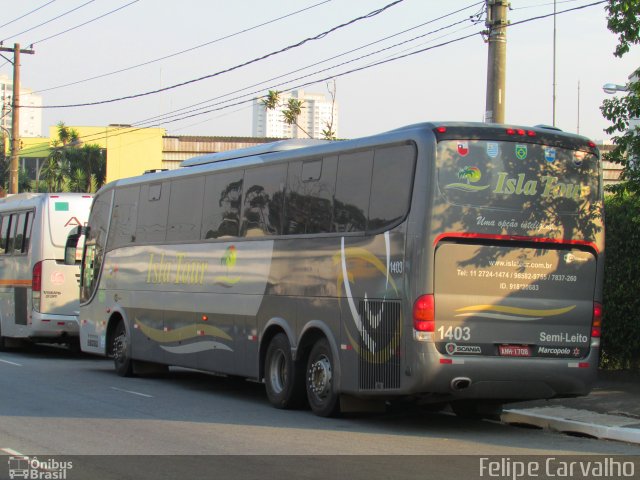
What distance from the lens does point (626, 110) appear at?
1463 cm

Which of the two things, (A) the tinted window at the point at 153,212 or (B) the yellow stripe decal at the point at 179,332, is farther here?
(A) the tinted window at the point at 153,212

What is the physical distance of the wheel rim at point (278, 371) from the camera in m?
14.8

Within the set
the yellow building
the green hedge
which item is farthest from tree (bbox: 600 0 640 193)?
the yellow building

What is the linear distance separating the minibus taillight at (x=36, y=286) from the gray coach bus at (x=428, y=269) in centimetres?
965

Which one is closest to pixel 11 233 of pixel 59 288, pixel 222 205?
pixel 59 288

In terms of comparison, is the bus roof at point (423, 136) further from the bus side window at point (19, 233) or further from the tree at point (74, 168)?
the tree at point (74, 168)

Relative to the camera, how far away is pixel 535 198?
12633mm

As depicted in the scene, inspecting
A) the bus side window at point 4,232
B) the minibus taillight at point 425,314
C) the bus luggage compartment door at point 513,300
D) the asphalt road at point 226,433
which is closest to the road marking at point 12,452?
the asphalt road at point 226,433

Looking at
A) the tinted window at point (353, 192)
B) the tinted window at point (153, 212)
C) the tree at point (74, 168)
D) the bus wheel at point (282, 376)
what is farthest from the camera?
the tree at point (74, 168)

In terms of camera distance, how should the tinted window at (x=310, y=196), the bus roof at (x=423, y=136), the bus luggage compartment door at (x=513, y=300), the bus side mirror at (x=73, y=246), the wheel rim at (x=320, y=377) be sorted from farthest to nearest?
the bus side mirror at (x=73, y=246) → the tinted window at (x=310, y=196) → the wheel rim at (x=320, y=377) → the bus roof at (x=423, y=136) → the bus luggage compartment door at (x=513, y=300)

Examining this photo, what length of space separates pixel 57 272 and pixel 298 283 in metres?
11.1

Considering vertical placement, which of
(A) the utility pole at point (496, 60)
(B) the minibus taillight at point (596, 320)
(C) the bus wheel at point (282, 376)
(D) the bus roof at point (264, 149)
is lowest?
(C) the bus wheel at point (282, 376)

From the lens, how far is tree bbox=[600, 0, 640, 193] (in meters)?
14.3

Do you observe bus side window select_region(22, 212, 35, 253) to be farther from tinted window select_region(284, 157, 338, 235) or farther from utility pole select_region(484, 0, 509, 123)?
utility pole select_region(484, 0, 509, 123)
